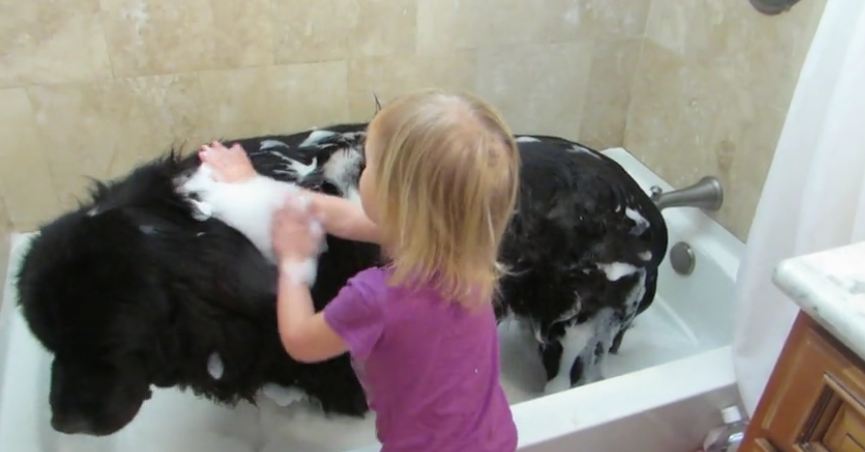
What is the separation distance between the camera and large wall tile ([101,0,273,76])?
134 centimetres

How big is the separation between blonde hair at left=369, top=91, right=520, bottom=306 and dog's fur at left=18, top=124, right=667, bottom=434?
11.5 inches

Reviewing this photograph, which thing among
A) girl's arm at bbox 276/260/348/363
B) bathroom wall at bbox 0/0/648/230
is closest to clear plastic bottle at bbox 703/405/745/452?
girl's arm at bbox 276/260/348/363

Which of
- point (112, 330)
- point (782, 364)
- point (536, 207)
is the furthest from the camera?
point (536, 207)

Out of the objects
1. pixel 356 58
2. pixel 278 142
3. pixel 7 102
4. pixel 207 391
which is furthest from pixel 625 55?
pixel 7 102

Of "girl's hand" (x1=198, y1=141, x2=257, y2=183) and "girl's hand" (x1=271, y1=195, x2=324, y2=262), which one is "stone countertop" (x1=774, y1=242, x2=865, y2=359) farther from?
"girl's hand" (x1=198, y1=141, x2=257, y2=183)

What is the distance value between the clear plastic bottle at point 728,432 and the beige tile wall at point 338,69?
47 cm

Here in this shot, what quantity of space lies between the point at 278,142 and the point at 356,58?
1.23ft

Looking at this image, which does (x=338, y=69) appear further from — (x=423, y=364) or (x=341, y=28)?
(x=423, y=364)

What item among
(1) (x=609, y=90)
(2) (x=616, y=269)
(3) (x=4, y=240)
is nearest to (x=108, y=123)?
(3) (x=4, y=240)

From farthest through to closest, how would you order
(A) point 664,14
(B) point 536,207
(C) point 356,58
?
(A) point 664,14 → (C) point 356,58 → (B) point 536,207

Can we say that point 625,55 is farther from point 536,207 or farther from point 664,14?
point 536,207

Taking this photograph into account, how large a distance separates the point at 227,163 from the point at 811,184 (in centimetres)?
87

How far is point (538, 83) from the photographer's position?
1712 mm

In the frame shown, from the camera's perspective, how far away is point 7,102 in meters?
1.36
